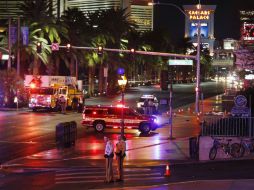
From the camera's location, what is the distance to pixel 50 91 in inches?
2244

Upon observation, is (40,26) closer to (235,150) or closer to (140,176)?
(235,150)

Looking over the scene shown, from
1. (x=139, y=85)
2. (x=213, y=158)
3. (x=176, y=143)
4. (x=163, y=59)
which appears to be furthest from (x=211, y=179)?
(x=163, y=59)

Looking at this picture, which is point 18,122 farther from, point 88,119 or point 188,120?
point 188,120

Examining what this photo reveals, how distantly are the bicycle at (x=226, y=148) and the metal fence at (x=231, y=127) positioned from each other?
54 cm

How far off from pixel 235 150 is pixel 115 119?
49.2 ft

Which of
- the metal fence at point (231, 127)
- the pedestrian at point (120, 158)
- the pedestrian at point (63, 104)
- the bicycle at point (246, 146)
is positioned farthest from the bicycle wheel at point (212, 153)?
the pedestrian at point (63, 104)

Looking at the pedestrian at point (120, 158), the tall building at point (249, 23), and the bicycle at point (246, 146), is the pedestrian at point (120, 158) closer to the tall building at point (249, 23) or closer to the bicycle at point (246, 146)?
the bicycle at point (246, 146)

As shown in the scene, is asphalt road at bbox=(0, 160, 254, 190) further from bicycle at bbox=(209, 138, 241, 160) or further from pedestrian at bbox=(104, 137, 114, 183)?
bicycle at bbox=(209, 138, 241, 160)

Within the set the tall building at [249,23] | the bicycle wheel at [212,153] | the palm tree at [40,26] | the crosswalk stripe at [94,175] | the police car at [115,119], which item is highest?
the palm tree at [40,26]

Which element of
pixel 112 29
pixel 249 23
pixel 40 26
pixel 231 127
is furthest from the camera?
pixel 112 29

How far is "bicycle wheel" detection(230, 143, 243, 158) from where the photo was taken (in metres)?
25.3

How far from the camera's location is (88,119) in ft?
131

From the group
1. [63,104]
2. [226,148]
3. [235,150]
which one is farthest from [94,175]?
[63,104]

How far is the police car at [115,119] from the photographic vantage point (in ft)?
128
